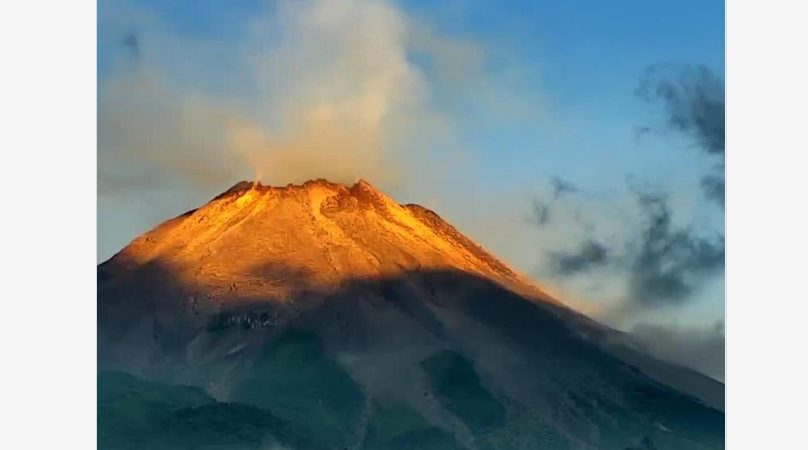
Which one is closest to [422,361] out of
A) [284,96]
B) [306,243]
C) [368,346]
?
[368,346]

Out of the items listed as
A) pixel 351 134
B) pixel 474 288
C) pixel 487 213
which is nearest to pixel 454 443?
pixel 474 288

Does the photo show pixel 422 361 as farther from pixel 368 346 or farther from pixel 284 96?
pixel 284 96

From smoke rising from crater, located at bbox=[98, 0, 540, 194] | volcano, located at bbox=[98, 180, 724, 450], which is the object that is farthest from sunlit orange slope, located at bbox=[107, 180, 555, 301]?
smoke rising from crater, located at bbox=[98, 0, 540, 194]

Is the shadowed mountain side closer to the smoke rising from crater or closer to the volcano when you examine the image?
the volcano

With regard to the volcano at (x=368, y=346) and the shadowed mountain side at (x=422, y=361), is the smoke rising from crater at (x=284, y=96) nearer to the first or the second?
the volcano at (x=368, y=346)

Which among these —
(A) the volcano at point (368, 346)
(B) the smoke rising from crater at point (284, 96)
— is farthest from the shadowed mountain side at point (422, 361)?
(B) the smoke rising from crater at point (284, 96)

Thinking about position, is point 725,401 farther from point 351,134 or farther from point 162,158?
point 162,158

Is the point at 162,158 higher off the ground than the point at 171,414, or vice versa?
the point at 162,158
